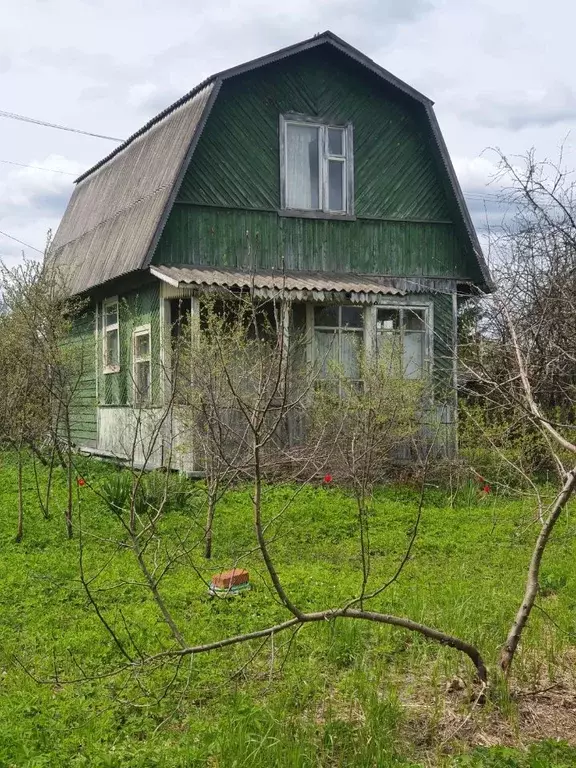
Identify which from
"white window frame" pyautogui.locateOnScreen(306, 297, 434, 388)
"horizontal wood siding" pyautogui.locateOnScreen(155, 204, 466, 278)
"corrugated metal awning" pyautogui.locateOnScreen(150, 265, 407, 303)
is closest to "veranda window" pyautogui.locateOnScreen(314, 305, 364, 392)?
"white window frame" pyautogui.locateOnScreen(306, 297, 434, 388)

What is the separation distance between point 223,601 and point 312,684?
1781 millimetres

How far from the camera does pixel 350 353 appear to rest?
14398mm

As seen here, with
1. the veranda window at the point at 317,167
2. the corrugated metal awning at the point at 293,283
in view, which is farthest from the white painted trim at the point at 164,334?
the veranda window at the point at 317,167

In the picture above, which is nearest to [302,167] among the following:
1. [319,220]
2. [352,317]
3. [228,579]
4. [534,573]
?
[319,220]

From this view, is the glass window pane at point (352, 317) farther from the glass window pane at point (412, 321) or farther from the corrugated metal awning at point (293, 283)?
the glass window pane at point (412, 321)

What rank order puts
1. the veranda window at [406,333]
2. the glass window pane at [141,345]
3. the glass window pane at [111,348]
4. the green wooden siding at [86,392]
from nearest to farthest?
the veranda window at [406,333], the glass window pane at [141,345], the glass window pane at [111,348], the green wooden siding at [86,392]

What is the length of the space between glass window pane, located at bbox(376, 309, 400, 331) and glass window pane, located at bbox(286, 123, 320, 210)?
2.05m

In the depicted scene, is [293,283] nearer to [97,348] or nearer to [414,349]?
[414,349]

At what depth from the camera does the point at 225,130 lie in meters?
13.8

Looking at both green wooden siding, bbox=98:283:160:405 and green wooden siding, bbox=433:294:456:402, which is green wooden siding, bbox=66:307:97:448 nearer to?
green wooden siding, bbox=98:283:160:405

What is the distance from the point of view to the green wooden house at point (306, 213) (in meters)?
13.6

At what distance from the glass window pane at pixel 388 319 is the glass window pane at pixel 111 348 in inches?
197

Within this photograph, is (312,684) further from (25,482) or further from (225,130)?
(225,130)

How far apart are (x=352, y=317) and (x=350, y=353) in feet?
2.09
